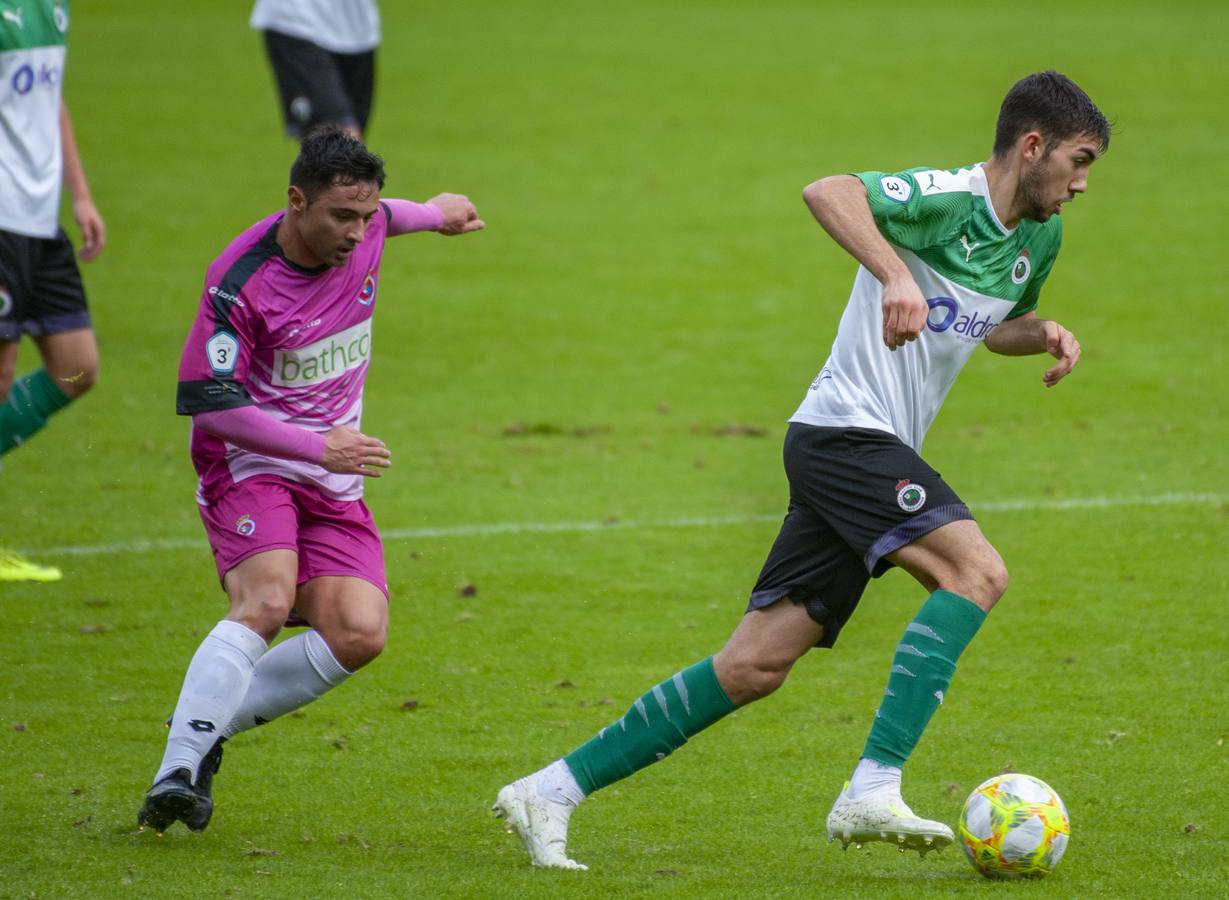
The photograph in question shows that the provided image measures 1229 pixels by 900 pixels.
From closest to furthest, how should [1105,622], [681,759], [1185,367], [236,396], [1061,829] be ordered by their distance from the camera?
[1061,829] → [236,396] → [681,759] → [1105,622] → [1185,367]

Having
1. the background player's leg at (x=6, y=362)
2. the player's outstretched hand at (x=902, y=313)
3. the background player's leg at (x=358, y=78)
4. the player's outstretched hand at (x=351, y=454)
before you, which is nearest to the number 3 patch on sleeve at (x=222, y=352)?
the player's outstretched hand at (x=351, y=454)

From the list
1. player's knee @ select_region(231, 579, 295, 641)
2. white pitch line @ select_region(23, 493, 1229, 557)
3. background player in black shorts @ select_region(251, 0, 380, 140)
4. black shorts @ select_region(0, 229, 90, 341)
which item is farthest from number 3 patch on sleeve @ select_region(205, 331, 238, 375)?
background player in black shorts @ select_region(251, 0, 380, 140)

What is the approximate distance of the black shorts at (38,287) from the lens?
7.19 m

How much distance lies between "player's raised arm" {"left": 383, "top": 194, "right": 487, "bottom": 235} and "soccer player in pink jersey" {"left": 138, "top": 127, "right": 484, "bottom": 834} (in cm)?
11

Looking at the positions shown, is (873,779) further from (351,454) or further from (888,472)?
(351,454)

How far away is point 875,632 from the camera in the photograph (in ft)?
23.0

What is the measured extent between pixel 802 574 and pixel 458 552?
11.8ft

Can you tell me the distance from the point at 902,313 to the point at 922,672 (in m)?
0.94

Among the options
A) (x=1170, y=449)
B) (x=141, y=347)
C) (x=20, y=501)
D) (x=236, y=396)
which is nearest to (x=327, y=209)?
(x=236, y=396)

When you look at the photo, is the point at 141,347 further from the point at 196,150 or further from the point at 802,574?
the point at 802,574

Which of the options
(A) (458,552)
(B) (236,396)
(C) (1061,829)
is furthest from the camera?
(A) (458,552)

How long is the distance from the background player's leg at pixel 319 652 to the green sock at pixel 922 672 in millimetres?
1552

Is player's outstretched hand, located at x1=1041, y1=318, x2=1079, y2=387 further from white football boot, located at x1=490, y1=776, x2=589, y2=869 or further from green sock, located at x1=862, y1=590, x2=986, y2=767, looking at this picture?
white football boot, located at x1=490, y1=776, x2=589, y2=869

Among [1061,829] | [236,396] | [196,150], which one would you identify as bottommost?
[196,150]
